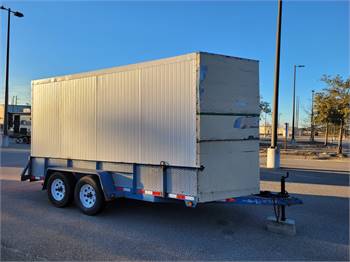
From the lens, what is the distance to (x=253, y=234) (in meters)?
6.05

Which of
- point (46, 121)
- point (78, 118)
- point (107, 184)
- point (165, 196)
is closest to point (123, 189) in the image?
point (107, 184)

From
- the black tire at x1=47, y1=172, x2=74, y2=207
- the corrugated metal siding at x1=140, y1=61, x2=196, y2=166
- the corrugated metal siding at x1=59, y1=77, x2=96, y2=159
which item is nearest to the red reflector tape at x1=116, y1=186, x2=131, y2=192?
the corrugated metal siding at x1=140, y1=61, x2=196, y2=166

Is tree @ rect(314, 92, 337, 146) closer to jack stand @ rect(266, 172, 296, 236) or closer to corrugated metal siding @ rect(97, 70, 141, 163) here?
jack stand @ rect(266, 172, 296, 236)

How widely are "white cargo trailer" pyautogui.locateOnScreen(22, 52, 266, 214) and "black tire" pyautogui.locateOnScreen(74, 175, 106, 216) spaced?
2 centimetres

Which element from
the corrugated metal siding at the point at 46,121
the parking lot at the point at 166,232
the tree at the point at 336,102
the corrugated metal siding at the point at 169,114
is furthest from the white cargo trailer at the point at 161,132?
the tree at the point at 336,102

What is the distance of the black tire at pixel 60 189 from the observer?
303 inches

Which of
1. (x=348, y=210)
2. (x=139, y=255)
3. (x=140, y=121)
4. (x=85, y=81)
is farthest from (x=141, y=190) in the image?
(x=348, y=210)

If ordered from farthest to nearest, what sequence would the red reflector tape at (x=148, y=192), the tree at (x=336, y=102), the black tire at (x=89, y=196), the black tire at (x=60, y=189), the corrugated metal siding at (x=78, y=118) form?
the tree at (x=336, y=102)
the black tire at (x=60, y=189)
the corrugated metal siding at (x=78, y=118)
the black tire at (x=89, y=196)
the red reflector tape at (x=148, y=192)

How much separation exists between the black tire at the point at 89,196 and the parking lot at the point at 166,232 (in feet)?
0.58

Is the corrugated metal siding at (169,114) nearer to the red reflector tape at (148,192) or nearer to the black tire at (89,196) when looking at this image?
the red reflector tape at (148,192)

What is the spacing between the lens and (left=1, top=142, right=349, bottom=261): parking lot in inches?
201

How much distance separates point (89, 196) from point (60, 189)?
1033mm

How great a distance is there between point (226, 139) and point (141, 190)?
6.10ft

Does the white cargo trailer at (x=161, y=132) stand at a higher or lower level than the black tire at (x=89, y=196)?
higher
